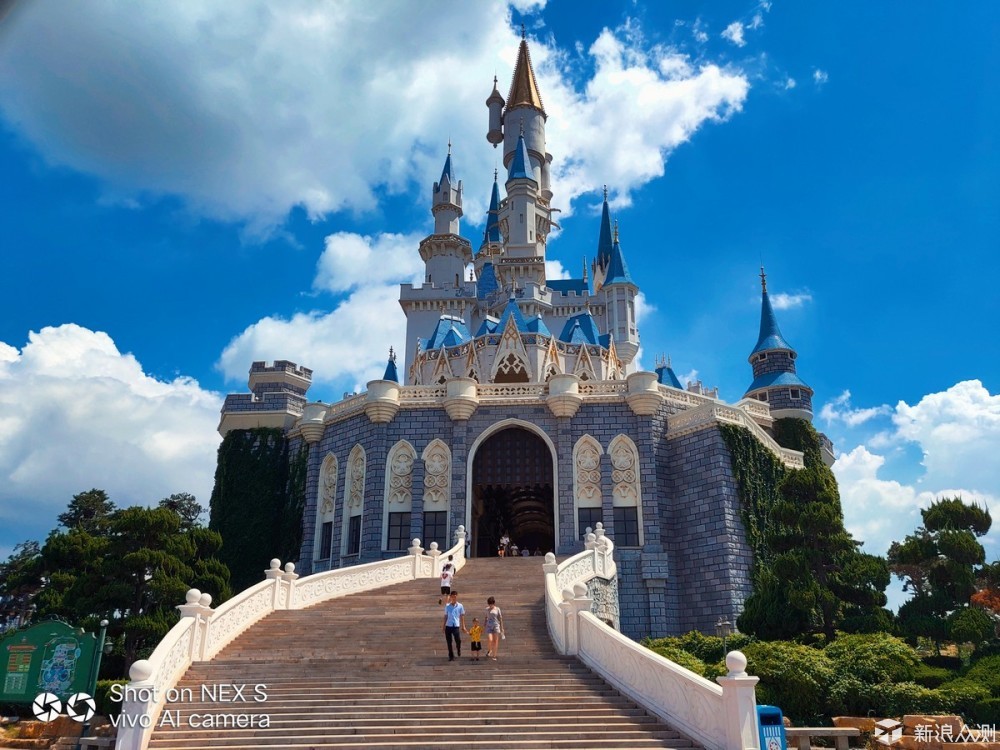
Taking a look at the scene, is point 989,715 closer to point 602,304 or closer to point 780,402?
point 780,402

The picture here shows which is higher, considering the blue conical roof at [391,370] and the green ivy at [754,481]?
the blue conical roof at [391,370]

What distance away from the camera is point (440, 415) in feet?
93.5

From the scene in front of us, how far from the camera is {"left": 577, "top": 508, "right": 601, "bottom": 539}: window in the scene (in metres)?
26.8

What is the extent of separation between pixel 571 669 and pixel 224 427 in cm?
2410

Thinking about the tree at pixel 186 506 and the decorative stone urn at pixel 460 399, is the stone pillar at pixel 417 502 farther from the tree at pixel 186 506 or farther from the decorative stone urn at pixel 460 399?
the tree at pixel 186 506

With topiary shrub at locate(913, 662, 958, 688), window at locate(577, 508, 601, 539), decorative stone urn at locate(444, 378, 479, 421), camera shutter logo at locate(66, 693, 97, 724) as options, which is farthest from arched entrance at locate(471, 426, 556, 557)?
camera shutter logo at locate(66, 693, 97, 724)

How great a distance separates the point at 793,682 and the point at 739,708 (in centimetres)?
613

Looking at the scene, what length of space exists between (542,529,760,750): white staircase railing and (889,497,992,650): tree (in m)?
10.00

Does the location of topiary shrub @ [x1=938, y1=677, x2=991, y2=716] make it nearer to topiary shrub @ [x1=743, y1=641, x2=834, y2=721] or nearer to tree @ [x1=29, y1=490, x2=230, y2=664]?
topiary shrub @ [x1=743, y1=641, x2=834, y2=721]

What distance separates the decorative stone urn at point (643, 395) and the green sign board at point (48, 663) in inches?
702

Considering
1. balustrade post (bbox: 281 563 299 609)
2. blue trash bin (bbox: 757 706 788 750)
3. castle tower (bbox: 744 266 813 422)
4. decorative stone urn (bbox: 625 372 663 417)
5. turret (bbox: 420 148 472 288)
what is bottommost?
blue trash bin (bbox: 757 706 788 750)

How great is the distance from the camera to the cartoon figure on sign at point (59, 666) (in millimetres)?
15133

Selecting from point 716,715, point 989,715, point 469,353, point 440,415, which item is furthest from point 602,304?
point 716,715

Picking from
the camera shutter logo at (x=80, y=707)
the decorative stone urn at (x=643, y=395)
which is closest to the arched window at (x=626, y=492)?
the decorative stone urn at (x=643, y=395)
